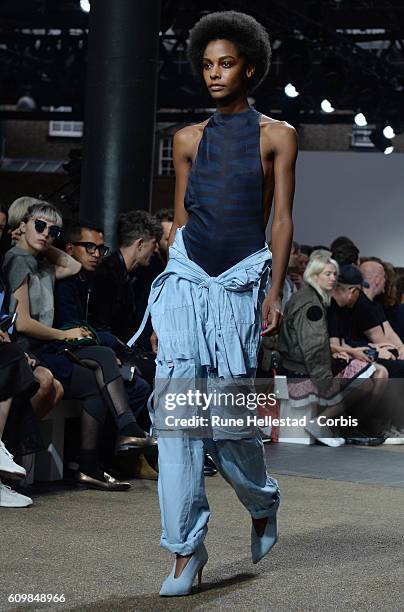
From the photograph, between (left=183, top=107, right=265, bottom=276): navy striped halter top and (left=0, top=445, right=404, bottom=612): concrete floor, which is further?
(left=183, top=107, right=265, bottom=276): navy striped halter top

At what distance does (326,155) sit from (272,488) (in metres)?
12.7

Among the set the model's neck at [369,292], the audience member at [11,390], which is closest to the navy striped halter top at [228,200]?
the audience member at [11,390]

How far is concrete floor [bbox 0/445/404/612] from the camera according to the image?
3047 millimetres

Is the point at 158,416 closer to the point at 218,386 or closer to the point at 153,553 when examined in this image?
the point at 218,386

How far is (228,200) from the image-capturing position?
322cm

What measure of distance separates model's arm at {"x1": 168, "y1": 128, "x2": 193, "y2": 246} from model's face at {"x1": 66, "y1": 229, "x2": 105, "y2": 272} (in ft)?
8.07

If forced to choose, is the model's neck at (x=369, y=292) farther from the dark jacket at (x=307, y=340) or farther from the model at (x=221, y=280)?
the model at (x=221, y=280)

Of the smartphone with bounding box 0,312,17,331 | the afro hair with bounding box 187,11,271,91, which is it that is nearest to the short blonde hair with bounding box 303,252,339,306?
the smartphone with bounding box 0,312,17,331

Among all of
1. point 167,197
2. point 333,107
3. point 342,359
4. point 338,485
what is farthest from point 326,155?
point 167,197

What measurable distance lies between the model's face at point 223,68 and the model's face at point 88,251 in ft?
8.57

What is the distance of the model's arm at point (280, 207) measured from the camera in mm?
3211

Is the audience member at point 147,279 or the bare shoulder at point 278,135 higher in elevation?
the bare shoulder at point 278,135

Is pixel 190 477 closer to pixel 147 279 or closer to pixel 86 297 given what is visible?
pixel 86 297

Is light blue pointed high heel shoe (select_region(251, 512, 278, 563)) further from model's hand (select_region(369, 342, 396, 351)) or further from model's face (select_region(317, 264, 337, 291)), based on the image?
model's hand (select_region(369, 342, 396, 351))
